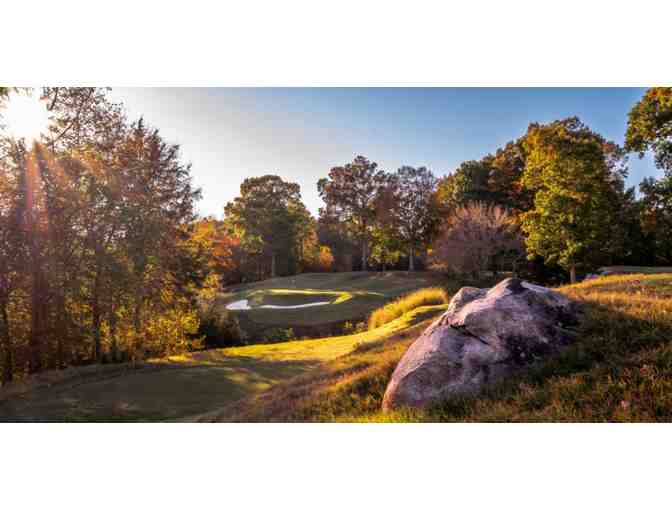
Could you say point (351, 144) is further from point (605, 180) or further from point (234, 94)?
point (605, 180)

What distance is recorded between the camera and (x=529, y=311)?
14.0 ft

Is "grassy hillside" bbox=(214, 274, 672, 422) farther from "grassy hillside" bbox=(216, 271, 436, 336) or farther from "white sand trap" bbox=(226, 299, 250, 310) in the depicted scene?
"white sand trap" bbox=(226, 299, 250, 310)

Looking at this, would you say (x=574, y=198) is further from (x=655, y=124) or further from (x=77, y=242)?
(x=77, y=242)

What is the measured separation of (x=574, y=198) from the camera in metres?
16.7

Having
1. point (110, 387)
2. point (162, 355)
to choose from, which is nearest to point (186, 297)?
point (162, 355)

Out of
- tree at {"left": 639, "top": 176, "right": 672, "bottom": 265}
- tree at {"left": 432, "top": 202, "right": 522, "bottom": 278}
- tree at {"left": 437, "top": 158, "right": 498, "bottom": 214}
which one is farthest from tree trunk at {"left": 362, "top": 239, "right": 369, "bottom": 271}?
tree at {"left": 639, "top": 176, "right": 672, "bottom": 265}

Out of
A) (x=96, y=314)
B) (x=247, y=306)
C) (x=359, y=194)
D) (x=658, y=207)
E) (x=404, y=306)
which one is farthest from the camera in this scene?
(x=359, y=194)

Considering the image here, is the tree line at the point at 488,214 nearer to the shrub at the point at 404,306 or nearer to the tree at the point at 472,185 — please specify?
the tree at the point at 472,185

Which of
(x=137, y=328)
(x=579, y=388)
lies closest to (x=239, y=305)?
(x=137, y=328)

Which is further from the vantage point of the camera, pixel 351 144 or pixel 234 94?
pixel 351 144

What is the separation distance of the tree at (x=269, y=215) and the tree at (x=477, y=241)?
1079 cm

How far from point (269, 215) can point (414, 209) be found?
12.7 m

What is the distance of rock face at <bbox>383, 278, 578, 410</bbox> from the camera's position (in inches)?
154
